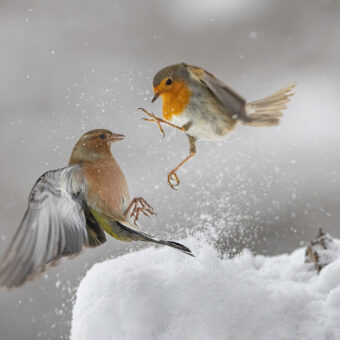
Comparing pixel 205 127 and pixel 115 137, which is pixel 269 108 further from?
pixel 115 137

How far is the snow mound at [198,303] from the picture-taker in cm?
83

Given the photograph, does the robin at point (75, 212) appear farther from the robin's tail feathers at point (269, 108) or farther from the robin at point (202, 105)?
the robin's tail feathers at point (269, 108)

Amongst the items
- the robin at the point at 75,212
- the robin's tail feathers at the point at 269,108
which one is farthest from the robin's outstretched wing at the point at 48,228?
the robin's tail feathers at the point at 269,108

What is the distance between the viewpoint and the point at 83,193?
0.79m

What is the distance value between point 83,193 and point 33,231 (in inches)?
3.8

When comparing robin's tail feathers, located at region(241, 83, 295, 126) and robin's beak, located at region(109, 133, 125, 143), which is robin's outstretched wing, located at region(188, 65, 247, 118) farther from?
robin's beak, located at region(109, 133, 125, 143)

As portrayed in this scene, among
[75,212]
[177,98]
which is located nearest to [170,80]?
[177,98]

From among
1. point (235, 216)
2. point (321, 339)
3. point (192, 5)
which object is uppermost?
point (192, 5)

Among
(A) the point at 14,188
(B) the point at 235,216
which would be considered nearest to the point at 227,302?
(B) the point at 235,216

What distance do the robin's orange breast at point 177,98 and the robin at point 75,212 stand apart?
0.34ft

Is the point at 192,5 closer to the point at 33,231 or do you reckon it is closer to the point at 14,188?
the point at 14,188

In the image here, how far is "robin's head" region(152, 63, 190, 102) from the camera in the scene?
0.75 meters

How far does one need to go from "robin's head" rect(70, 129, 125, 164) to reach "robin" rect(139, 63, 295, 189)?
0.29 feet

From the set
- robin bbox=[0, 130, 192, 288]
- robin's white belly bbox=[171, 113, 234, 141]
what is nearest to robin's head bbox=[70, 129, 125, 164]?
robin bbox=[0, 130, 192, 288]
